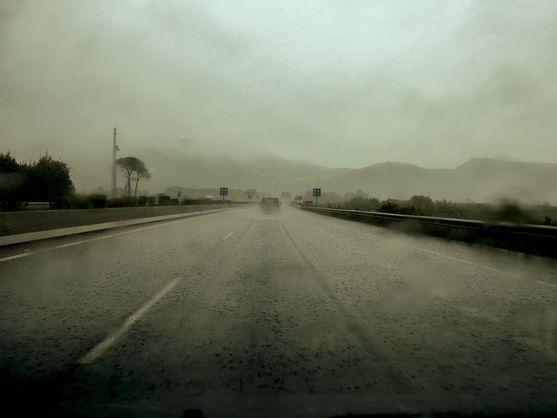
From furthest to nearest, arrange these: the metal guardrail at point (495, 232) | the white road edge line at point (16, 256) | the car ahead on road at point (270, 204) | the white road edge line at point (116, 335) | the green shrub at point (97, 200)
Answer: the car ahead on road at point (270, 204)
the green shrub at point (97, 200)
the metal guardrail at point (495, 232)
the white road edge line at point (16, 256)
the white road edge line at point (116, 335)

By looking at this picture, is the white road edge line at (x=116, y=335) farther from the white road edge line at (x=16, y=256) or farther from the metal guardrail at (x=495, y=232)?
the metal guardrail at (x=495, y=232)

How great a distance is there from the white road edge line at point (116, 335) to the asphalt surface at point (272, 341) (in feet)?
0.08

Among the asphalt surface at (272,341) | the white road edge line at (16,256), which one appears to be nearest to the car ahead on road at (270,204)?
the white road edge line at (16,256)

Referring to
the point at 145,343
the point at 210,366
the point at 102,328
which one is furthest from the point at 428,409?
the point at 102,328

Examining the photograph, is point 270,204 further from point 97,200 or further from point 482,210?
point 482,210

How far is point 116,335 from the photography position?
4051 millimetres

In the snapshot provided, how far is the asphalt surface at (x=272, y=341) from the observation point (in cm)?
282

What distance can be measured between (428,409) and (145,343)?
2.61 meters

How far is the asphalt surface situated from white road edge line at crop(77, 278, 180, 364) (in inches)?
1.0

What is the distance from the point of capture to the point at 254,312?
A: 5.02 metres

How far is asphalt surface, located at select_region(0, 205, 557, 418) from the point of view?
2.82m

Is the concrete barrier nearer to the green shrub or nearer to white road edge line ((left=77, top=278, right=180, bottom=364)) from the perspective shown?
the green shrub

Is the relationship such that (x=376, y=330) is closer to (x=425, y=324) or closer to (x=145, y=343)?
(x=425, y=324)

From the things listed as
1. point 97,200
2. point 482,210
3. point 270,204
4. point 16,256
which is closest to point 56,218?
point 16,256
